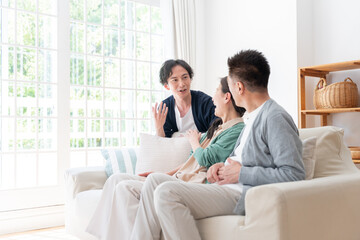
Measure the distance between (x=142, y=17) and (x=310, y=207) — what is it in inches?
134

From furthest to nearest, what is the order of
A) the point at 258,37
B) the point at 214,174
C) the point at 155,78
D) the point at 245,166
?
the point at 155,78, the point at 258,37, the point at 214,174, the point at 245,166

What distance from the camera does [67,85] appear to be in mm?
3828

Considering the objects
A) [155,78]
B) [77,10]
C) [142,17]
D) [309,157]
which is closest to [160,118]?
[309,157]

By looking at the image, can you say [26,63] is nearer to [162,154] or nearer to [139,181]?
[162,154]

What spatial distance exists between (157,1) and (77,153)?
6.48ft

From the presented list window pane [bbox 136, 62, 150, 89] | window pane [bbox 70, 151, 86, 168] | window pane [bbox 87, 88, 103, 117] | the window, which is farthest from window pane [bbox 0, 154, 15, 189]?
window pane [bbox 136, 62, 150, 89]

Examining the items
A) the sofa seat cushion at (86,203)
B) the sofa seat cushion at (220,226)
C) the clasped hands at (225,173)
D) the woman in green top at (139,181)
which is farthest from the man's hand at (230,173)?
the sofa seat cushion at (86,203)

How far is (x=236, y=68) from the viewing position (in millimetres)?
1827

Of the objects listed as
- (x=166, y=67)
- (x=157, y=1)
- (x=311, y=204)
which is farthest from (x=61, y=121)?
(x=311, y=204)

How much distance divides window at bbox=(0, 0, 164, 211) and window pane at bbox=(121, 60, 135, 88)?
1cm

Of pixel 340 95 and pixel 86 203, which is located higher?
pixel 340 95

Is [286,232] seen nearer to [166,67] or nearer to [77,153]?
[166,67]

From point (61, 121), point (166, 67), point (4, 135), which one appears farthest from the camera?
point (61, 121)

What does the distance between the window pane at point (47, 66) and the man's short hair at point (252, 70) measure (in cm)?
248
